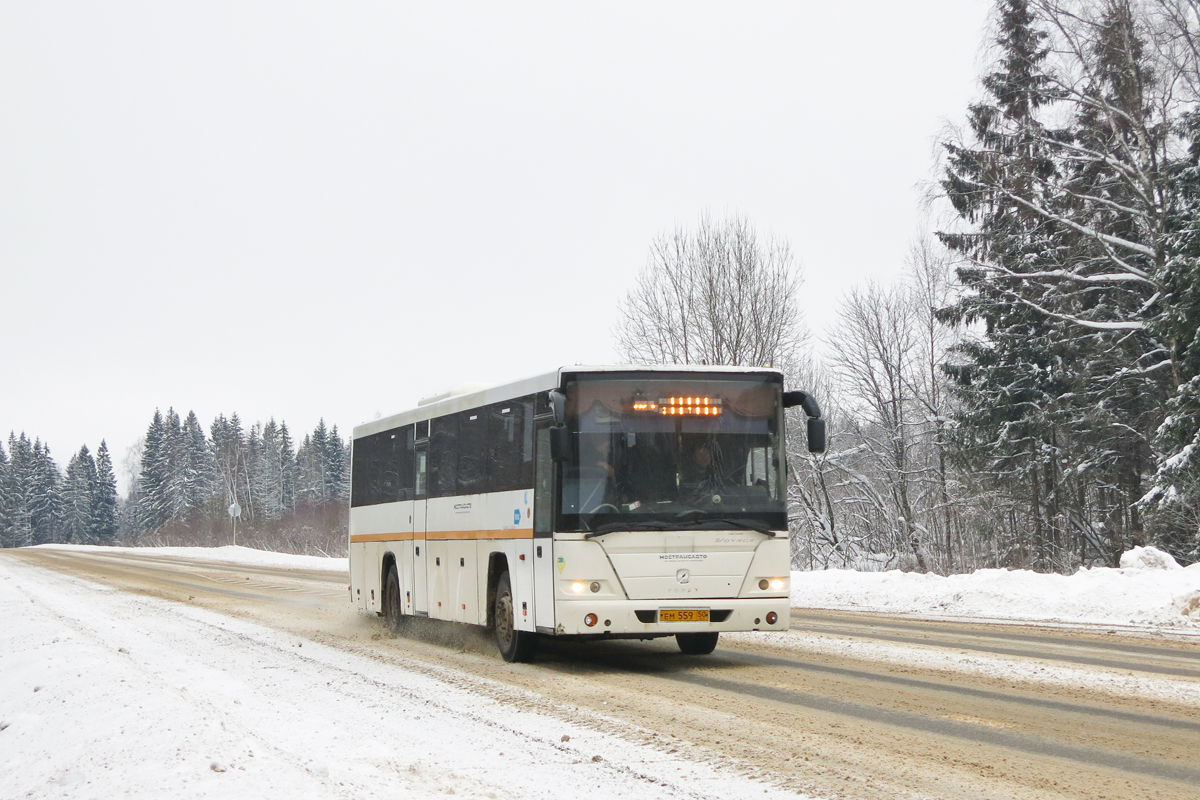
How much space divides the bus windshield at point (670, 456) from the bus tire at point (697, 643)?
1836mm

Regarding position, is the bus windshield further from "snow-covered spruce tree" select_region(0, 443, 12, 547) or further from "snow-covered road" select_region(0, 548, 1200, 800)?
"snow-covered spruce tree" select_region(0, 443, 12, 547)

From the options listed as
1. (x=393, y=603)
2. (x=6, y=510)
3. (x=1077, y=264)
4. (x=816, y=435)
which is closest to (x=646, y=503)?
(x=816, y=435)

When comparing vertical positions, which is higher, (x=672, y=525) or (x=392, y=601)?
(x=672, y=525)

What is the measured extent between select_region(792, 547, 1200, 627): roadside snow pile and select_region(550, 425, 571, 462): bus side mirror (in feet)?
28.9

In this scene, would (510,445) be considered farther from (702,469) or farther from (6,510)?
(6,510)

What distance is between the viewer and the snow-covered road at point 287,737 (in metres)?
6.32

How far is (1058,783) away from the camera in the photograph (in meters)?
6.23

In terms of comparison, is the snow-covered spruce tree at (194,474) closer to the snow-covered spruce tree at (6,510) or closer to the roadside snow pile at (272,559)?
the snow-covered spruce tree at (6,510)

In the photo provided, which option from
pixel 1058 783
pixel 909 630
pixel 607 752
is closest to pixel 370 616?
pixel 909 630

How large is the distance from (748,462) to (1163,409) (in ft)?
65.3

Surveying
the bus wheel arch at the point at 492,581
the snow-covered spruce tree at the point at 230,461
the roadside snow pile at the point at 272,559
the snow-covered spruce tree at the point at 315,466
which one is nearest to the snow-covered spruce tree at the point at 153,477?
the snow-covered spruce tree at the point at 230,461

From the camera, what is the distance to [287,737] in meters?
7.93

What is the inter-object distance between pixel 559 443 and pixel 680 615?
80.7 inches

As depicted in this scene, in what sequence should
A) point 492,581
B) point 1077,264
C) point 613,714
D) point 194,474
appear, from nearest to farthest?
point 613,714 → point 492,581 → point 1077,264 → point 194,474
